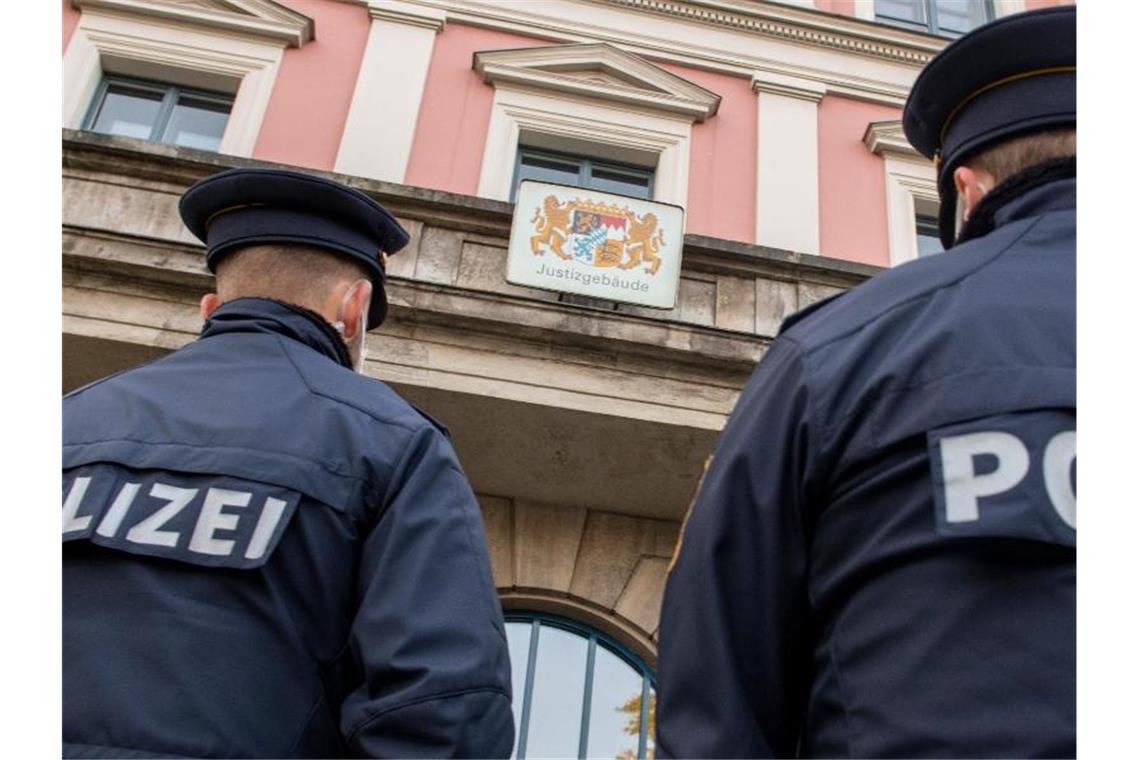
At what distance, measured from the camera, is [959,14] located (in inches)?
421

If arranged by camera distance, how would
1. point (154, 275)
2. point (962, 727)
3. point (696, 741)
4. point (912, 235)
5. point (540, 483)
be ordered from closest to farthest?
point (962, 727)
point (696, 741)
point (154, 275)
point (540, 483)
point (912, 235)

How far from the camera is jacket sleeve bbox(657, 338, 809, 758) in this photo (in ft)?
4.28

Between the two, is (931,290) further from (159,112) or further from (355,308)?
(159,112)

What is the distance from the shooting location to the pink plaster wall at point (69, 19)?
27.9 ft

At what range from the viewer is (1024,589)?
1.16 m

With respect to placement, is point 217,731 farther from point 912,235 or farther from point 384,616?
point 912,235

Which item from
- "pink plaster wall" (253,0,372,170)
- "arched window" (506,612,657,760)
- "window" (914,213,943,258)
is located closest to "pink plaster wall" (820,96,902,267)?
"window" (914,213,943,258)

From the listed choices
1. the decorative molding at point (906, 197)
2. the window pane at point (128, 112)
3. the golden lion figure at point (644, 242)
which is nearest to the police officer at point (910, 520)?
the golden lion figure at point (644, 242)

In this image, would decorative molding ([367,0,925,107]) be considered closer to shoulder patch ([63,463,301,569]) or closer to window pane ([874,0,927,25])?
window pane ([874,0,927,25])

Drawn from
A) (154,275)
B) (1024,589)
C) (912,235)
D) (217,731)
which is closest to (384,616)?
(217,731)

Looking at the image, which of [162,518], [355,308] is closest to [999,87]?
[355,308]

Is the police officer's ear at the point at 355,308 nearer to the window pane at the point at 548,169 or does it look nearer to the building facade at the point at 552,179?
the building facade at the point at 552,179

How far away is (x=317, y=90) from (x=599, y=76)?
2.59m

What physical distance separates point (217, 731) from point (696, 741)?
77 cm
